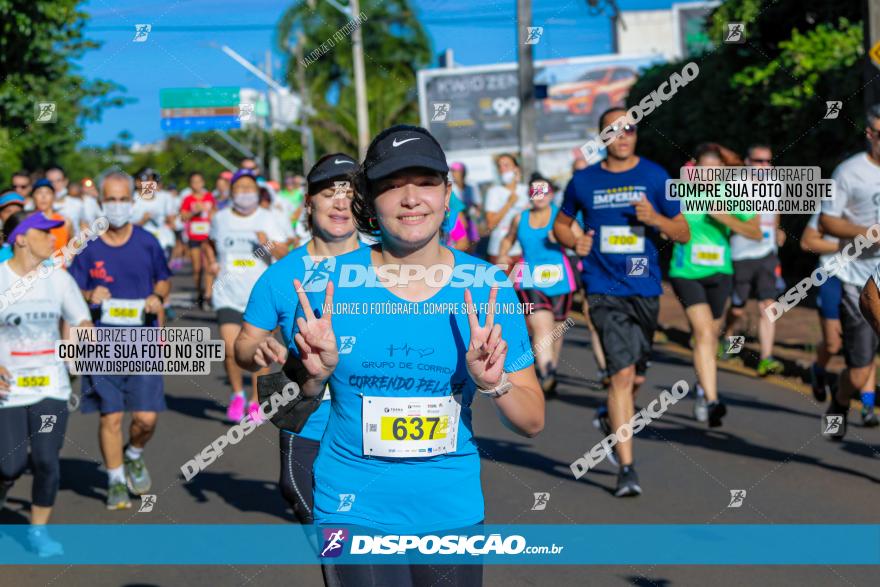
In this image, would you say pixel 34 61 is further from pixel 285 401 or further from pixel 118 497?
pixel 285 401

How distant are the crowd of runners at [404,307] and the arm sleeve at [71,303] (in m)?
0.01

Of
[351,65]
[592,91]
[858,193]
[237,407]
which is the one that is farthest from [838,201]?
[351,65]

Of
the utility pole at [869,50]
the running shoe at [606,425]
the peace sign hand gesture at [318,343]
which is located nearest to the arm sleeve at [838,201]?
the running shoe at [606,425]

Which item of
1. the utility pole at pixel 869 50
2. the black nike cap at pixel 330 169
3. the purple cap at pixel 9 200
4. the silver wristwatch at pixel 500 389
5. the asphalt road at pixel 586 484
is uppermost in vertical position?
the utility pole at pixel 869 50

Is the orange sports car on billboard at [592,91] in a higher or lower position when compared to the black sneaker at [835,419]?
higher

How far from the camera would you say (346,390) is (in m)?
3.51

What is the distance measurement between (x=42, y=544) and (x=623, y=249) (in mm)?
3764

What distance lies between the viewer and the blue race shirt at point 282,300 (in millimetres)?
4879

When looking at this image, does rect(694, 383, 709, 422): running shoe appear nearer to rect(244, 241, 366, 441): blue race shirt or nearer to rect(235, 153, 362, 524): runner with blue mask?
rect(235, 153, 362, 524): runner with blue mask

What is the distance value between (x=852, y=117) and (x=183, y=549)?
1200 cm

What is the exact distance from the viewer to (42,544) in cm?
694

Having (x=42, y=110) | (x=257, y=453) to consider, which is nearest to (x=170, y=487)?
(x=257, y=453)

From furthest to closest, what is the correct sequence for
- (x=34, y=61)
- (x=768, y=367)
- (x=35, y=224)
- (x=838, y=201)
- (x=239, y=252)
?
(x=34, y=61) < (x=768, y=367) < (x=239, y=252) < (x=838, y=201) < (x=35, y=224)

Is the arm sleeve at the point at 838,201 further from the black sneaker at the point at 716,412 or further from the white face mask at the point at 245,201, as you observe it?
the white face mask at the point at 245,201
